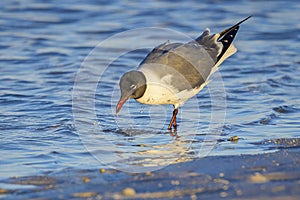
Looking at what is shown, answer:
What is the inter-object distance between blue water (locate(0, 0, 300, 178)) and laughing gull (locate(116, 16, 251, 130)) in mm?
438

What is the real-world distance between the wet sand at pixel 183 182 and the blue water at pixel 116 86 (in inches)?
13.9

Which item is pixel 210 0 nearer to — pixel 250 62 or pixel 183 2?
pixel 183 2

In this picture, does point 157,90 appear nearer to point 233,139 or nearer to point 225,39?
point 233,139

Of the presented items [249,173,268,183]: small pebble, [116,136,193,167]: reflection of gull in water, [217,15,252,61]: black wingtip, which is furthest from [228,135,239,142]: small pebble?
[249,173,268,183]: small pebble

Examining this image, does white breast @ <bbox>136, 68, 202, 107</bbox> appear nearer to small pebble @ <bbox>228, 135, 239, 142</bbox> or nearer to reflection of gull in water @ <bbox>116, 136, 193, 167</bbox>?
reflection of gull in water @ <bbox>116, 136, 193, 167</bbox>

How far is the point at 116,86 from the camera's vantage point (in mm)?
9516

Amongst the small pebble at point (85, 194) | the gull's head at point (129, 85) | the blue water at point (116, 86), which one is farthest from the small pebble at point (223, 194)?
the gull's head at point (129, 85)

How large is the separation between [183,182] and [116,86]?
4.39 meters

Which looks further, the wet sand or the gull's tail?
the gull's tail

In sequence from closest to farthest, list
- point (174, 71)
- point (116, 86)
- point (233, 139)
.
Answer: point (233, 139) < point (174, 71) < point (116, 86)

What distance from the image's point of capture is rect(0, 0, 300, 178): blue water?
661 cm

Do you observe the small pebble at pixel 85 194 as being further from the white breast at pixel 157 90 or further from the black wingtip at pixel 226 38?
the black wingtip at pixel 226 38

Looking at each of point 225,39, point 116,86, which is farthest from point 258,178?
point 116,86

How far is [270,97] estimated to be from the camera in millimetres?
8953
